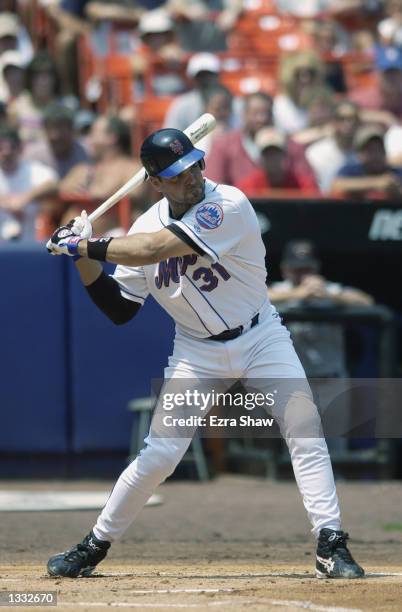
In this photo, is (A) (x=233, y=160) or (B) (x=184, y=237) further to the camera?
(A) (x=233, y=160)

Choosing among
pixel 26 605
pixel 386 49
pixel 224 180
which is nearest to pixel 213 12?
pixel 386 49

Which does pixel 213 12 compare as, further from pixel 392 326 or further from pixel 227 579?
pixel 227 579

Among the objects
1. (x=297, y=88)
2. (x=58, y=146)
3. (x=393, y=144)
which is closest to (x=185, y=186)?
(x=58, y=146)

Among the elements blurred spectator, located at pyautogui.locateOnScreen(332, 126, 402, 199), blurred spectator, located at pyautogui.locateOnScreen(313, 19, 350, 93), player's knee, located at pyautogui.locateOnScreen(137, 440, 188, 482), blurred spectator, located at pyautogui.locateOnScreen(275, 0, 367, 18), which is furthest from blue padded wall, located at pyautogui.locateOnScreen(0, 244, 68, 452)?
blurred spectator, located at pyautogui.locateOnScreen(275, 0, 367, 18)

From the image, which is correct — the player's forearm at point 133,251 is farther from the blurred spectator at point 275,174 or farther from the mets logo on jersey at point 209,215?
the blurred spectator at point 275,174

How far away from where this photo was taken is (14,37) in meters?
12.8

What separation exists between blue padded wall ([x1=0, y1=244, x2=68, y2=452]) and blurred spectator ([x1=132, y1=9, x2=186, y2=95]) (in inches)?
134

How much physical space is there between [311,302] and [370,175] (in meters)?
1.21

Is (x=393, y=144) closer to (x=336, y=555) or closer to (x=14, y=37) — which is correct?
(x=14, y=37)

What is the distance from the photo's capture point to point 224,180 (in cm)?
970

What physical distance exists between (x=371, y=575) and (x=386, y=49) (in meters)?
7.49

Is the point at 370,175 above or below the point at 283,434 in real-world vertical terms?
above

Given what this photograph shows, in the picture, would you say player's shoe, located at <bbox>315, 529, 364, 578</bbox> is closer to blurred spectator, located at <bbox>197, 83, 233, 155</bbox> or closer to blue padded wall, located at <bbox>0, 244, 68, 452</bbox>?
blue padded wall, located at <bbox>0, 244, 68, 452</bbox>

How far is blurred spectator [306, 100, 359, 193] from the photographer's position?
10.2m
